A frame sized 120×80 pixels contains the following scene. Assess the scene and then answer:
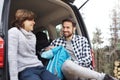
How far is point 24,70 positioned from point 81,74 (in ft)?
2.40

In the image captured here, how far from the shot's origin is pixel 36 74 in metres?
4.71

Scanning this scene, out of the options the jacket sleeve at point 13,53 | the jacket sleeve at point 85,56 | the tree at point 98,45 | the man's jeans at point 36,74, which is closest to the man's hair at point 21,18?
the jacket sleeve at point 13,53

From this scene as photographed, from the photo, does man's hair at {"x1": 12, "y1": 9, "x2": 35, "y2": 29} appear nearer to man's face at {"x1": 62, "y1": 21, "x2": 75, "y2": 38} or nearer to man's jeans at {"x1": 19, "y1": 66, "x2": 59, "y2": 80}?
man's jeans at {"x1": 19, "y1": 66, "x2": 59, "y2": 80}

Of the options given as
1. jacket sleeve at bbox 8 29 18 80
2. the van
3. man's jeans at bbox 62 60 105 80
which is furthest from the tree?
jacket sleeve at bbox 8 29 18 80

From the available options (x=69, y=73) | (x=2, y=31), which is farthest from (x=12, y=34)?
(x=69, y=73)

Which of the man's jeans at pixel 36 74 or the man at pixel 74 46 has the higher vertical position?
the man at pixel 74 46

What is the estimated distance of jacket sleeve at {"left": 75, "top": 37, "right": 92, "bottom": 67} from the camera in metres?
5.51

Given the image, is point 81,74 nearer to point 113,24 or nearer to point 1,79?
point 1,79

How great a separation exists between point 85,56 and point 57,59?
21.6 inches

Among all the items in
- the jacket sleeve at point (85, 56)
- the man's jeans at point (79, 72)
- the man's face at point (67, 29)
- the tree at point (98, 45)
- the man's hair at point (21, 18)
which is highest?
the man's hair at point (21, 18)

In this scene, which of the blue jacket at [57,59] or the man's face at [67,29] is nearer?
the blue jacket at [57,59]

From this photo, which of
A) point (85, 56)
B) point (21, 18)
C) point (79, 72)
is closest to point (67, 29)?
point (85, 56)

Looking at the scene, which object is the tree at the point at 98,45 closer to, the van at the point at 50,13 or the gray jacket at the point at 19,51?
the van at the point at 50,13

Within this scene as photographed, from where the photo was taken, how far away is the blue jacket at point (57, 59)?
16.9 ft
